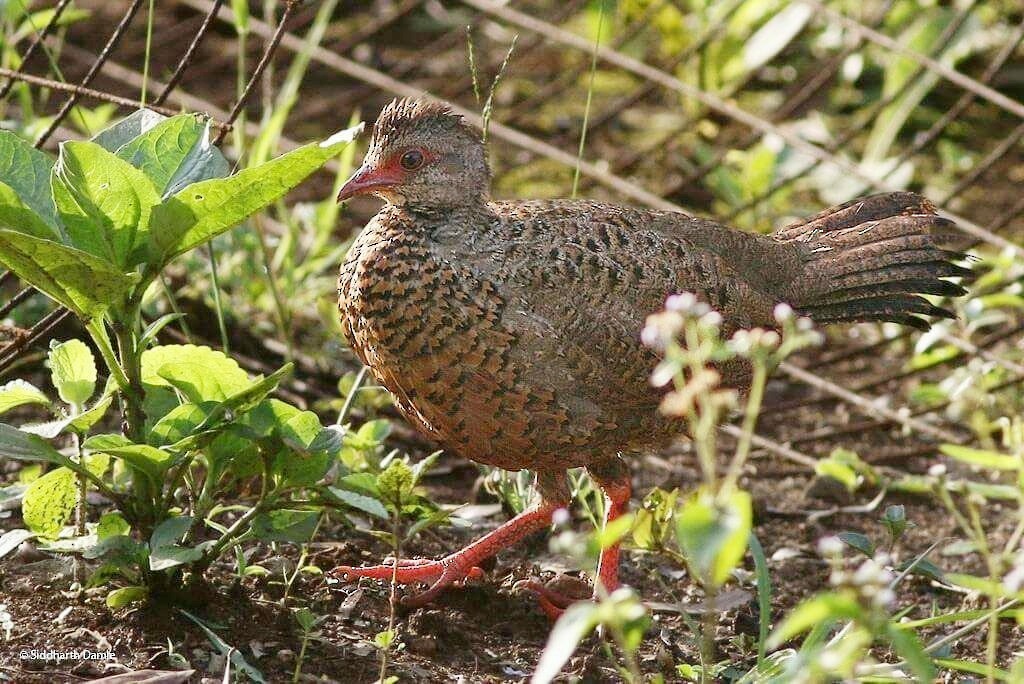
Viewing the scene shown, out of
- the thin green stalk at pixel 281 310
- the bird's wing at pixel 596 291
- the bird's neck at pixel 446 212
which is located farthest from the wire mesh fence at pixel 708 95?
the bird's neck at pixel 446 212

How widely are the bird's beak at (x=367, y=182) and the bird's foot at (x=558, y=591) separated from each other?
3.45ft

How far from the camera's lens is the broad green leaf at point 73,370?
2.83m

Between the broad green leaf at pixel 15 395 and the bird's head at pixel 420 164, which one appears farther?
the bird's head at pixel 420 164

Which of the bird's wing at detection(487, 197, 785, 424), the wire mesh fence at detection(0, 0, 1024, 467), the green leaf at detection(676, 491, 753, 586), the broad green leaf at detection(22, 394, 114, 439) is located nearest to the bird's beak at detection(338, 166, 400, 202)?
the bird's wing at detection(487, 197, 785, 424)

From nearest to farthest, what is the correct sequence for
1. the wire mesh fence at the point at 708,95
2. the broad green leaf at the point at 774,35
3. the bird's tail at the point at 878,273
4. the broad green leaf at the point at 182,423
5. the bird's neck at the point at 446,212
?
the broad green leaf at the point at 182,423
the bird's neck at the point at 446,212
the bird's tail at the point at 878,273
the wire mesh fence at the point at 708,95
the broad green leaf at the point at 774,35

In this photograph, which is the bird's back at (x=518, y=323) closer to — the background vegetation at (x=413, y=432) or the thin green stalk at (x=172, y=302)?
the background vegetation at (x=413, y=432)

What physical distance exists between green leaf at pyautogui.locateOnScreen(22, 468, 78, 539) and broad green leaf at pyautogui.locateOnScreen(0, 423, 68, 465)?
14 centimetres

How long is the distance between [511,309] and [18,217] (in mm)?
1144

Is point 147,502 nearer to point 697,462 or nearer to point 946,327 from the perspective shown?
Answer: point 697,462

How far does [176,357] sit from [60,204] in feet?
1.23

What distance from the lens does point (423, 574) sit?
3.50m

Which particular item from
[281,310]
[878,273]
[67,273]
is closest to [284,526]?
[67,273]

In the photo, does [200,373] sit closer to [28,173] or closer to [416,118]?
[28,173]

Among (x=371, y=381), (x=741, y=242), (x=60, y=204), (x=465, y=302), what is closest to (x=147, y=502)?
(x=60, y=204)
